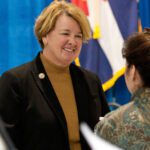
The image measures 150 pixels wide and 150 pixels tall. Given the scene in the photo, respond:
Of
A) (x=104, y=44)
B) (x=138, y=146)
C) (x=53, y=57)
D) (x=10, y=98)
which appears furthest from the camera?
(x=104, y=44)

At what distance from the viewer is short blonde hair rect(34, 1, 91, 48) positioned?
161cm

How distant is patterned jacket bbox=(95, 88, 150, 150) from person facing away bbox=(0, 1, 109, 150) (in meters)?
0.39

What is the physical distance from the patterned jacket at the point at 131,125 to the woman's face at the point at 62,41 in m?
0.56

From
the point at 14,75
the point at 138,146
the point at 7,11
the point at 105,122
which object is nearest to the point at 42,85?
the point at 14,75

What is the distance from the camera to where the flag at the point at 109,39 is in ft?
10.5

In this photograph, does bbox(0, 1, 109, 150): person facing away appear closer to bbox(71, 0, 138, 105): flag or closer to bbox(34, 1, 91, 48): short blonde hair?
bbox(34, 1, 91, 48): short blonde hair

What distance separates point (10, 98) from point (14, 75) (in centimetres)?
11

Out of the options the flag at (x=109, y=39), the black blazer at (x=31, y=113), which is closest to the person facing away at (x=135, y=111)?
the black blazer at (x=31, y=113)

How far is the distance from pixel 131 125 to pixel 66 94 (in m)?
0.57

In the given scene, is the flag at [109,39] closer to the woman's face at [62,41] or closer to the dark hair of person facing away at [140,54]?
the woman's face at [62,41]

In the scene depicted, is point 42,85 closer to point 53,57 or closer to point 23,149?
point 53,57

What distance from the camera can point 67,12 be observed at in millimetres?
1642

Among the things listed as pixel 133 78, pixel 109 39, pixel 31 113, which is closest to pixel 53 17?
pixel 31 113

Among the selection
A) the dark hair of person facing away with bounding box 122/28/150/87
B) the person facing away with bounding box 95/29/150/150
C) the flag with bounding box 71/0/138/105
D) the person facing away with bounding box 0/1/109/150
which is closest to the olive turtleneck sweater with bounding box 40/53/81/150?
the person facing away with bounding box 0/1/109/150
